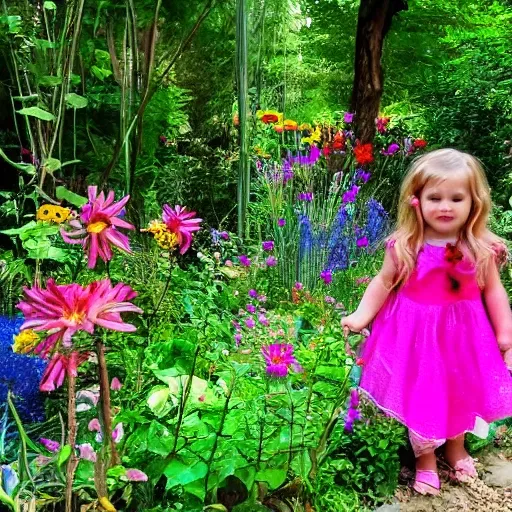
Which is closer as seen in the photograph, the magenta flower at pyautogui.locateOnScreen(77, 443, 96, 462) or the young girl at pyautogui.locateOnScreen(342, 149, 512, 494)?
the magenta flower at pyautogui.locateOnScreen(77, 443, 96, 462)

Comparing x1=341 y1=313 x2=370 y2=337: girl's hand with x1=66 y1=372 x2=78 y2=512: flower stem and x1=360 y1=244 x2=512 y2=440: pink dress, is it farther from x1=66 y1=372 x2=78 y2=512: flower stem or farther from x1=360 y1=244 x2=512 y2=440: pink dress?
x1=66 y1=372 x2=78 y2=512: flower stem

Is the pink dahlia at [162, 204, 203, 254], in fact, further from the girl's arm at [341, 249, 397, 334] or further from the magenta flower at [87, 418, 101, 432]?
the girl's arm at [341, 249, 397, 334]

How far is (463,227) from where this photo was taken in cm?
187

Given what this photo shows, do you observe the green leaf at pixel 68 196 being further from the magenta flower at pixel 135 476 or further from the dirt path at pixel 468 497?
the dirt path at pixel 468 497

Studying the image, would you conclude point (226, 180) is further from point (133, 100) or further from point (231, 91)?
point (231, 91)

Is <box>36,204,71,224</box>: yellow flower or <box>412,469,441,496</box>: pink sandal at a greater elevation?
<box>36,204,71,224</box>: yellow flower

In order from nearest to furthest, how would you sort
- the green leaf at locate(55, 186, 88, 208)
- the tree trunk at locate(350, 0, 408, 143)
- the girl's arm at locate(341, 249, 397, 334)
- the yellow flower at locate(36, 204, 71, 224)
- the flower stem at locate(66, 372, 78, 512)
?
1. the flower stem at locate(66, 372, 78, 512)
2. the girl's arm at locate(341, 249, 397, 334)
3. the yellow flower at locate(36, 204, 71, 224)
4. the green leaf at locate(55, 186, 88, 208)
5. the tree trunk at locate(350, 0, 408, 143)

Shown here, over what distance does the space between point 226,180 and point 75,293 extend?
417cm

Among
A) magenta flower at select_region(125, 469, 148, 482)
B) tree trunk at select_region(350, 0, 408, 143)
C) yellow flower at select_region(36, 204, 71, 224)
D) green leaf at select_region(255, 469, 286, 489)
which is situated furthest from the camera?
tree trunk at select_region(350, 0, 408, 143)

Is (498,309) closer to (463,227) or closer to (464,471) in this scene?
(463,227)

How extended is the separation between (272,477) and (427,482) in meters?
0.62

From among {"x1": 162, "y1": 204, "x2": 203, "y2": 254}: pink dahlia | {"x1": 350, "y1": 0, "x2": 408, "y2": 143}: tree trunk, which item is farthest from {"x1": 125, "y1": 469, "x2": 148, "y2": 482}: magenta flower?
{"x1": 350, "y1": 0, "x2": 408, "y2": 143}: tree trunk

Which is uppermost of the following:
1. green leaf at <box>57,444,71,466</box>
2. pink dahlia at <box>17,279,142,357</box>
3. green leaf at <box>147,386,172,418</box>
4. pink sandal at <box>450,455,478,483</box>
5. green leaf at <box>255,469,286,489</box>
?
pink dahlia at <box>17,279,142,357</box>

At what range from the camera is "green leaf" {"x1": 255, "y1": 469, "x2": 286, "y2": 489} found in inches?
58.3
